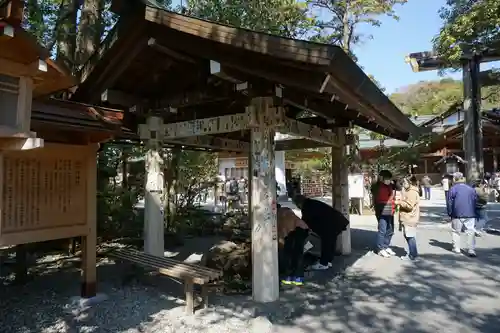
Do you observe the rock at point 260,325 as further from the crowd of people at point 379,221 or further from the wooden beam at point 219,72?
the wooden beam at point 219,72

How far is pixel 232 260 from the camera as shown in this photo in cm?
634

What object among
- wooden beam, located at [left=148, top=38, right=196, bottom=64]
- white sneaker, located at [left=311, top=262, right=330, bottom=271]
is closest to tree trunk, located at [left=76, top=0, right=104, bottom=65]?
wooden beam, located at [left=148, top=38, right=196, bottom=64]

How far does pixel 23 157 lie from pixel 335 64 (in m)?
3.54

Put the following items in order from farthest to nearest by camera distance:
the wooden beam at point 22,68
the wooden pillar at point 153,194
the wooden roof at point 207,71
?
the wooden pillar at point 153,194 → the wooden roof at point 207,71 → the wooden beam at point 22,68

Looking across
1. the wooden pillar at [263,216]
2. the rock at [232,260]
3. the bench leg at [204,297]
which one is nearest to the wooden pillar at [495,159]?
the rock at [232,260]

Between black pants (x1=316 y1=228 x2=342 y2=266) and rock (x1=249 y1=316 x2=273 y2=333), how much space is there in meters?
2.46

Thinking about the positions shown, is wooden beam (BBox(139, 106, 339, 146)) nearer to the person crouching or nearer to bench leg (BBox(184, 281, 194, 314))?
the person crouching

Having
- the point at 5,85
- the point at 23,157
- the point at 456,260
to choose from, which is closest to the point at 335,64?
the point at 5,85

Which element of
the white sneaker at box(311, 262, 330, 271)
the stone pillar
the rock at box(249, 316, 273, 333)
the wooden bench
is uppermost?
the stone pillar

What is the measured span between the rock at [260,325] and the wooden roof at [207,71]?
255 centimetres

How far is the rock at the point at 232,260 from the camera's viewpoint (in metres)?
6.18

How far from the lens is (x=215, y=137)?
7.96 metres

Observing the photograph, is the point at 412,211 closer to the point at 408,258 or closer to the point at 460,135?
the point at 408,258

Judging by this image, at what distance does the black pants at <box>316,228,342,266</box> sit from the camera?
6438 mm
